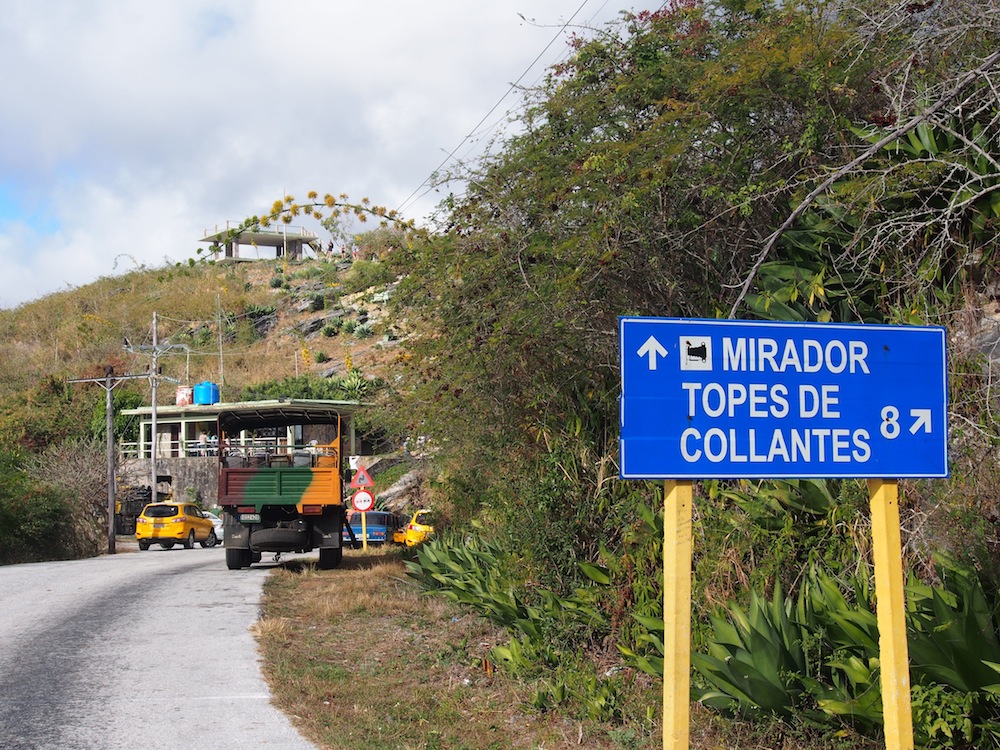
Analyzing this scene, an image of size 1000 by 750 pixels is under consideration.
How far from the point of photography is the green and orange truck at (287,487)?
1991cm

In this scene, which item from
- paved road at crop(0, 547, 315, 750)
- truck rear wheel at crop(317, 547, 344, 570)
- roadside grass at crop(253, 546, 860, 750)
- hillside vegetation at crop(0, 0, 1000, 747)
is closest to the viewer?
hillside vegetation at crop(0, 0, 1000, 747)

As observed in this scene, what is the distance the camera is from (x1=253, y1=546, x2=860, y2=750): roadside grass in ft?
22.9

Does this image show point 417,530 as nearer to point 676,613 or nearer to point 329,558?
point 329,558

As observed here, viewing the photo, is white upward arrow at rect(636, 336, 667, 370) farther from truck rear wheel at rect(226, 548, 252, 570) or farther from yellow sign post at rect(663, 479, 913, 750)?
truck rear wheel at rect(226, 548, 252, 570)

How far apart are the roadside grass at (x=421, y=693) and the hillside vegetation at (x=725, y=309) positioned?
0.14 m

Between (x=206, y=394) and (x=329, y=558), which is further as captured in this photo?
(x=206, y=394)

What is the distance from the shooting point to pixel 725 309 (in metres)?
9.91

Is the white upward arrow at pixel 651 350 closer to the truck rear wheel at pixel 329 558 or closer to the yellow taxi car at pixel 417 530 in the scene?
the truck rear wheel at pixel 329 558

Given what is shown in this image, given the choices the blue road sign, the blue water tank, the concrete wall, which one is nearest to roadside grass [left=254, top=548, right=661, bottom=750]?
the blue road sign

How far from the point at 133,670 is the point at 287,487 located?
408 inches

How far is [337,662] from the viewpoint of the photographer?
10.5 meters

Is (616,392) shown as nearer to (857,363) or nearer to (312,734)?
(312,734)

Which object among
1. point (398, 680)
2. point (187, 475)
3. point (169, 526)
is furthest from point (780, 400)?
point (187, 475)

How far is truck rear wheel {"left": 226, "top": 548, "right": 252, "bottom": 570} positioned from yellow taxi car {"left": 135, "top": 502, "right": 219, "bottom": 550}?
1472cm
